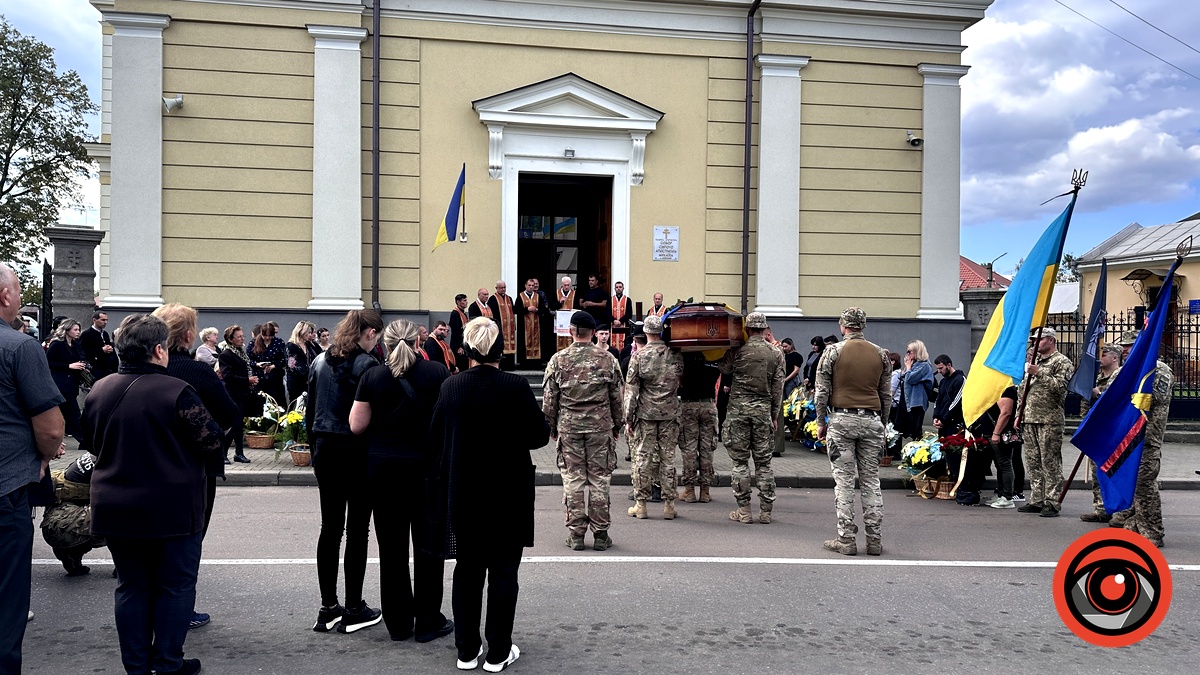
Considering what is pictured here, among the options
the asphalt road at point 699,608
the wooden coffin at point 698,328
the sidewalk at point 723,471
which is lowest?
the sidewalk at point 723,471

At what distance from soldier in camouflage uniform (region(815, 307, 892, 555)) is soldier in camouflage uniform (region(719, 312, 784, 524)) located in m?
1.35

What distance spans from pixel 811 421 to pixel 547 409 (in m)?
Answer: 6.88

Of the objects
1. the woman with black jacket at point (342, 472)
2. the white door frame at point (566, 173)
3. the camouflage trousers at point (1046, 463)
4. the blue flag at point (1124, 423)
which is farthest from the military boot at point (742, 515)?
the white door frame at point (566, 173)

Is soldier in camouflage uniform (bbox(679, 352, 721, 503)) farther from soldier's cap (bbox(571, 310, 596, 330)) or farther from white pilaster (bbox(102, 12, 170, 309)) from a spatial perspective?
white pilaster (bbox(102, 12, 170, 309))

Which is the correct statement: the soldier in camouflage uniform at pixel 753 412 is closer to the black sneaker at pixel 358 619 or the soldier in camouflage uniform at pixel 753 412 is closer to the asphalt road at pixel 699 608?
the asphalt road at pixel 699 608

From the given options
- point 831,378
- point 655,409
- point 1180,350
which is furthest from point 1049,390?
point 1180,350

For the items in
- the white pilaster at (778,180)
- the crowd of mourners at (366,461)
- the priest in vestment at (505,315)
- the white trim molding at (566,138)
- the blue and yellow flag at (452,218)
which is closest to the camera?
the crowd of mourners at (366,461)

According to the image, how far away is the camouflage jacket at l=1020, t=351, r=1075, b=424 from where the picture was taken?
9.66 metres

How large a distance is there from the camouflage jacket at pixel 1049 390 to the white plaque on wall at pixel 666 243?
314 inches

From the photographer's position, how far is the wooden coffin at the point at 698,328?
8.78 meters

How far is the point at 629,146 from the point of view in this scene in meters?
16.6

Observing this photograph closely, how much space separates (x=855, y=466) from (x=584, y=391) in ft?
7.62

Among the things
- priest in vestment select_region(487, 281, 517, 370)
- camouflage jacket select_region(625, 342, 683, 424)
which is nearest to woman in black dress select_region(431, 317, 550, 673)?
camouflage jacket select_region(625, 342, 683, 424)

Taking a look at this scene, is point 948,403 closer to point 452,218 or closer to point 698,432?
point 698,432
